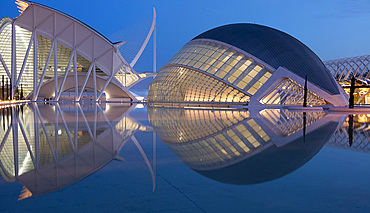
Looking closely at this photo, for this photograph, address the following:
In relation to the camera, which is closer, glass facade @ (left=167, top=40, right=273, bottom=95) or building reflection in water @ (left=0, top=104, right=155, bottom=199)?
building reflection in water @ (left=0, top=104, right=155, bottom=199)

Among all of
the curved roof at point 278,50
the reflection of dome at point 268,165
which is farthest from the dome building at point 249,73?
the reflection of dome at point 268,165

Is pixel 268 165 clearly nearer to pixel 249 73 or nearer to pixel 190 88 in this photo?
pixel 249 73

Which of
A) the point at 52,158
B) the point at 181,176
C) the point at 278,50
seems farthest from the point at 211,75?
the point at 181,176

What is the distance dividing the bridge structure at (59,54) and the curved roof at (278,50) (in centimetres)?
2656

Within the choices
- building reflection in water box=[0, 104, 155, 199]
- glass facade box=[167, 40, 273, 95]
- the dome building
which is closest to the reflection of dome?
building reflection in water box=[0, 104, 155, 199]

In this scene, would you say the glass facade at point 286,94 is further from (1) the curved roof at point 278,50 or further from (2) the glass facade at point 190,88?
(2) the glass facade at point 190,88

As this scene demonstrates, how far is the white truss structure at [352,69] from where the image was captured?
72.2m

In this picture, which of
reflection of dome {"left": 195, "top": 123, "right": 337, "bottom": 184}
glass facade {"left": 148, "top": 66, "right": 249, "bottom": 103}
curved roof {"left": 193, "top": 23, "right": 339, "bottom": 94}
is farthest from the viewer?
glass facade {"left": 148, "top": 66, "right": 249, "bottom": 103}

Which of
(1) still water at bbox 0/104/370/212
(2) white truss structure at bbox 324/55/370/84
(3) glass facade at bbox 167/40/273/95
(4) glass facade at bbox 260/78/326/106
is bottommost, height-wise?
(1) still water at bbox 0/104/370/212

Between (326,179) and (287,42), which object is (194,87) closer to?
(287,42)

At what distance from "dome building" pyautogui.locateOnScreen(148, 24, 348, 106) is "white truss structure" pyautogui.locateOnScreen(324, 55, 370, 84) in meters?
34.5

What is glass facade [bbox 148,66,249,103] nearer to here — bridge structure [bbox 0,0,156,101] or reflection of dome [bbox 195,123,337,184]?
bridge structure [bbox 0,0,156,101]

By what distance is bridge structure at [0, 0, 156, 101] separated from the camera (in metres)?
57.1

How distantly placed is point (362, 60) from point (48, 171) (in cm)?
8115
